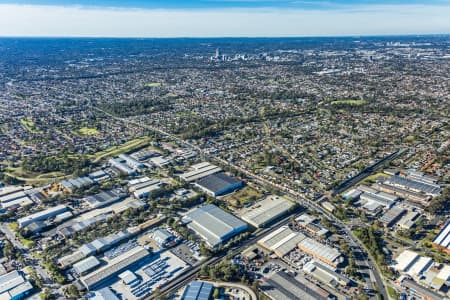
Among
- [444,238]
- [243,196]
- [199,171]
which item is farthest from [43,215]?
[444,238]

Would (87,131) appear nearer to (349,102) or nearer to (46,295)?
(46,295)

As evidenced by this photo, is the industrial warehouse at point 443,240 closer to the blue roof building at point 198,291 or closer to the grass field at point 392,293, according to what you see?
the grass field at point 392,293

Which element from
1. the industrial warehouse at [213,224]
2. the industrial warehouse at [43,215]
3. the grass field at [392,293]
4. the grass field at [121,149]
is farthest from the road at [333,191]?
the industrial warehouse at [43,215]

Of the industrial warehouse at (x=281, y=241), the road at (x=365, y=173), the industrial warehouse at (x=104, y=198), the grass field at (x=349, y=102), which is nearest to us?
the industrial warehouse at (x=281, y=241)

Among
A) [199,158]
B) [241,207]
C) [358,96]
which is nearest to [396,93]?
[358,96]

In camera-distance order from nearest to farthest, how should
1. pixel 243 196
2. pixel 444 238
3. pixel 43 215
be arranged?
pixel 444 238, pixel 43 215, pixel 243 196

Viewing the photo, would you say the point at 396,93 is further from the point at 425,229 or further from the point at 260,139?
the point at 425,229

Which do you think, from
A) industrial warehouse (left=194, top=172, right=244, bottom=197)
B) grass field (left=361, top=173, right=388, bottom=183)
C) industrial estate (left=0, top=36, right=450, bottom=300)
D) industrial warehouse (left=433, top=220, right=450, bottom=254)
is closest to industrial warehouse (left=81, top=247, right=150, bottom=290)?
industrial estate (left=0, top=36, right=450, bottom=300)
